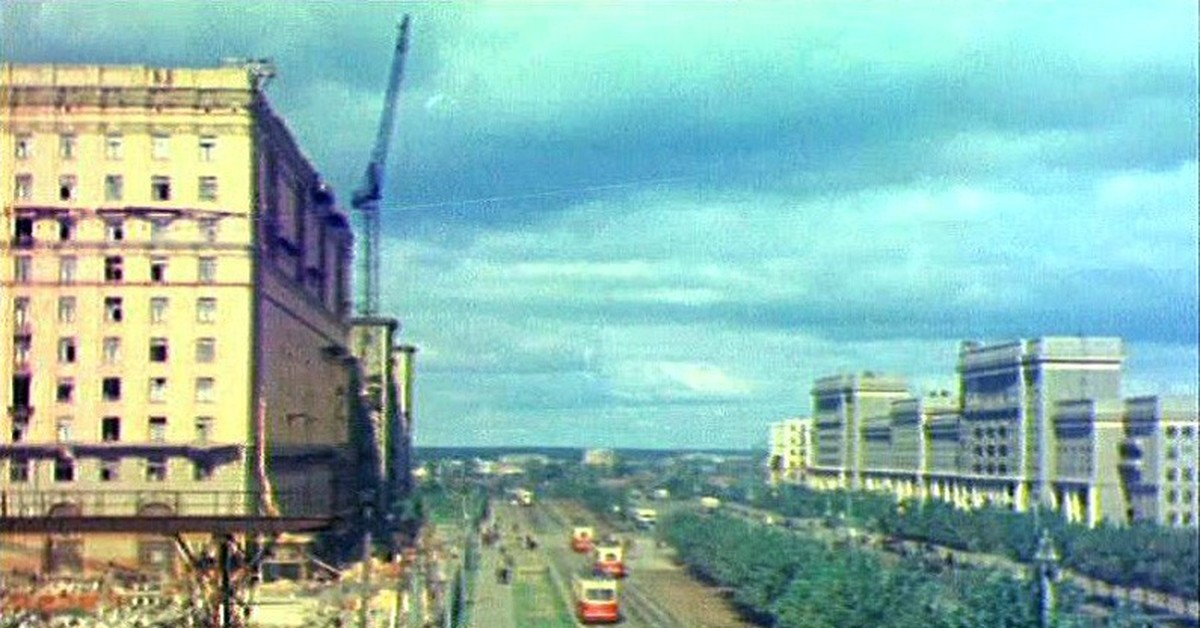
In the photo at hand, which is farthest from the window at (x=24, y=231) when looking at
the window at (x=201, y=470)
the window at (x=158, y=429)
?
the window at (x=201, y=470)

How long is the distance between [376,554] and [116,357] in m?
1.63

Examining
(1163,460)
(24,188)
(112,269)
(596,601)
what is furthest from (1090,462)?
(24,188)

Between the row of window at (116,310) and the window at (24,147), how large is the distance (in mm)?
647

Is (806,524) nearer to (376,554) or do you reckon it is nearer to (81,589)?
(376,554)

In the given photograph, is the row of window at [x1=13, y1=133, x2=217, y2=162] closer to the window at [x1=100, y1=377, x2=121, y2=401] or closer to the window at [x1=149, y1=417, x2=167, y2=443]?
the window at [x1=100, y1=377, x2=121, y2=401]

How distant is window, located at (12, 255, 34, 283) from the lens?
707cm

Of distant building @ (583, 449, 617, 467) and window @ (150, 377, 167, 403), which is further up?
window @ (150, 377, 167, 403)

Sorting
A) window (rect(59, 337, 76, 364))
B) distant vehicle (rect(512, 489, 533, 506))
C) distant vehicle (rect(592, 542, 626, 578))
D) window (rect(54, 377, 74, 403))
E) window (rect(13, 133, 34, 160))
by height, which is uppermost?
window (rect(13, 133, 34, 160))

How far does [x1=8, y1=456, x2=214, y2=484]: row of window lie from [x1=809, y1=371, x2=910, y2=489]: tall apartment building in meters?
3.49

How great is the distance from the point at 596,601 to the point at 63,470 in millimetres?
2423

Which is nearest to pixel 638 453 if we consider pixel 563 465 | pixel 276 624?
pixel 563 465

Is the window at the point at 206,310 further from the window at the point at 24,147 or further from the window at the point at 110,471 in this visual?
the window at the point at 24,147

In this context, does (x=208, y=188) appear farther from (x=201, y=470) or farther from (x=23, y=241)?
(x=201, y=470)

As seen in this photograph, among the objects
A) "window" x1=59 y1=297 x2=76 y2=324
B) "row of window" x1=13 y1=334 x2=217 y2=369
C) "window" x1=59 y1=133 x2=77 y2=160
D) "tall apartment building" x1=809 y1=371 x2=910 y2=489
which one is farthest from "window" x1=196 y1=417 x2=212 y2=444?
"tall apartment building" x1=809 y1=371 x2=910 y2=489
